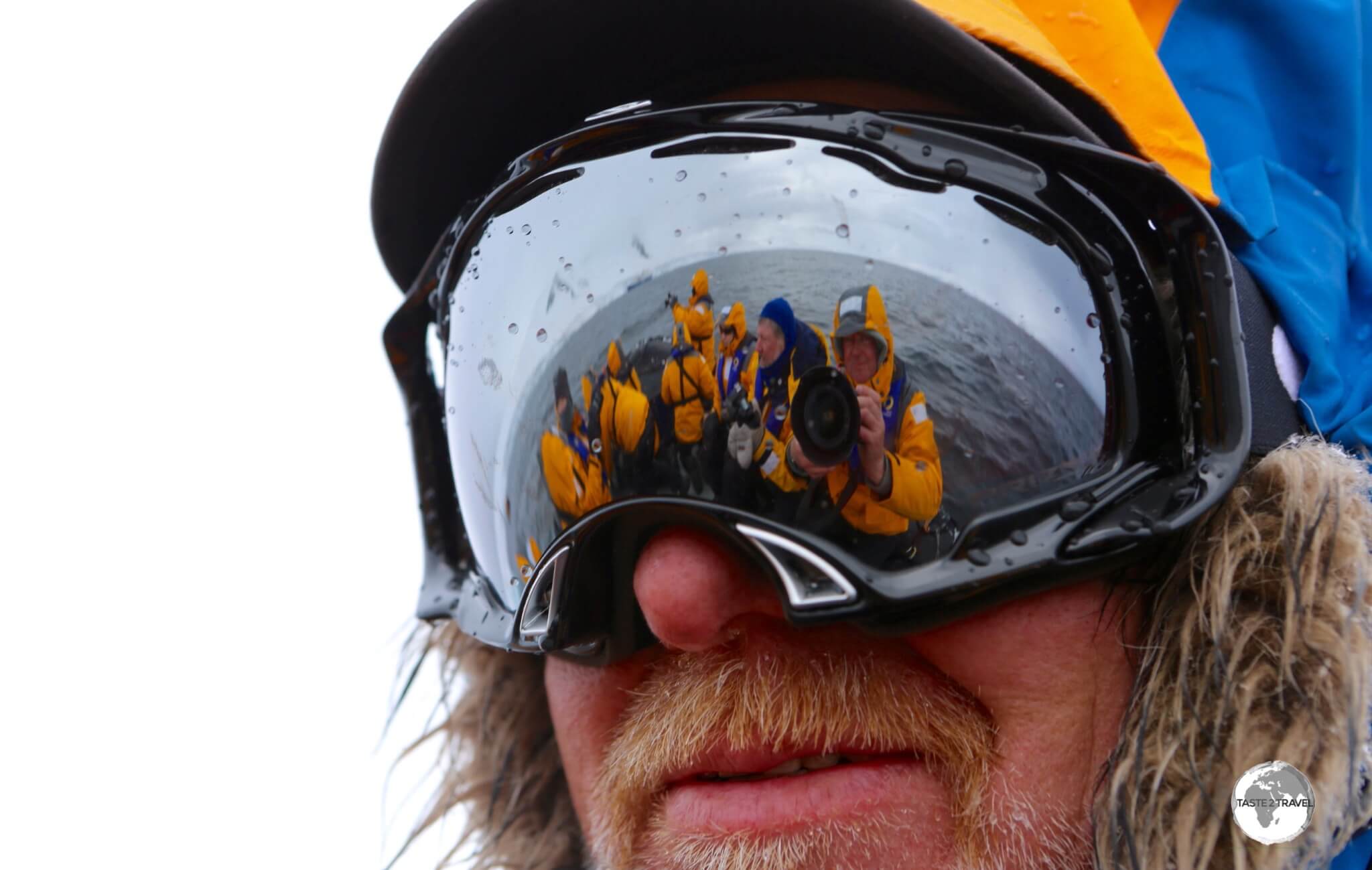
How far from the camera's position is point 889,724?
1.33 metres

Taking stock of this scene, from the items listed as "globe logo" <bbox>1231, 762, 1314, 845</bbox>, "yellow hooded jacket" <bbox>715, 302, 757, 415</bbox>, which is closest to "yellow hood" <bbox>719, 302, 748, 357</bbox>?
"yellow hooded jacket" <bbox>715, 302, 757, 415</bbox>

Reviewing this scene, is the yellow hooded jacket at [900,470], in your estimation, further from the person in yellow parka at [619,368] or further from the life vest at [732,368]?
the person in yellow parka at [619,368]

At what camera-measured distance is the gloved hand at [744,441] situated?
4.23ft

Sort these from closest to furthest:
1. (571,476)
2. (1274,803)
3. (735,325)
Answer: (1274,803) → (735,325) → (571,476)

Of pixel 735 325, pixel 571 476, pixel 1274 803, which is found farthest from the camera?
pixel 571 476

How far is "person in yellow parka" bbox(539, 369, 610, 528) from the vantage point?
1392mm

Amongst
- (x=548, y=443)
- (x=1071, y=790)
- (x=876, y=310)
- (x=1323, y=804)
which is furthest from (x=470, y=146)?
(x=1323, y=804)

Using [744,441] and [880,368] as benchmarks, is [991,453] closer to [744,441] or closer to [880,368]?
[880,368]

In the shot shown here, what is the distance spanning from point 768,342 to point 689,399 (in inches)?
4.3

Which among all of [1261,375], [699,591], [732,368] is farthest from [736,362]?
[1261,375]

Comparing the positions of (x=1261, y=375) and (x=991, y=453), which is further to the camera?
(x=1261, y=375)

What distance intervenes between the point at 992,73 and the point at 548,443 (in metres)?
0.67

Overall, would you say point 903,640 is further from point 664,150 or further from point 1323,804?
point 664,150

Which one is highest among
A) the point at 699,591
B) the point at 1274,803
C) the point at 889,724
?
the point at 699,591
